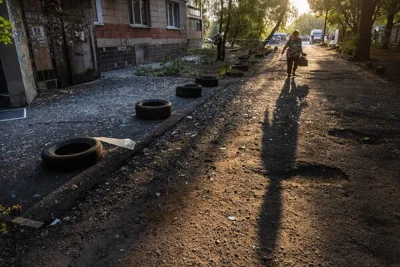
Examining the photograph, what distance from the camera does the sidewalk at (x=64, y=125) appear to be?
3.07 m

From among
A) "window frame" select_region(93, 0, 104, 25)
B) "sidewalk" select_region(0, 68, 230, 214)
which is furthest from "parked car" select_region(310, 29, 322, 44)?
"sidewalk" select_region(0, 68, 230, 214)

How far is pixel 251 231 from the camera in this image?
2293mm

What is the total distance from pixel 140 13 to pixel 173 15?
5440mm

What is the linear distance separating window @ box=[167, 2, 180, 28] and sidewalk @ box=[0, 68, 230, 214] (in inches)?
445

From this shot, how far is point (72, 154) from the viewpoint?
3.36 metres

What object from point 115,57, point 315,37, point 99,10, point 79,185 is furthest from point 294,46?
point 315,37

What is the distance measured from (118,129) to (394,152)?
4.37 m

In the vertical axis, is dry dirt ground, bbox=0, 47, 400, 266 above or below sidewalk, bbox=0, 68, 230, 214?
below

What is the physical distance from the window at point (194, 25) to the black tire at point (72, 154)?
22.1 metres

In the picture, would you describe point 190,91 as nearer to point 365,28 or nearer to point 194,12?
point 365,28

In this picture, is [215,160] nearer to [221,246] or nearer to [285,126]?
[221,246]

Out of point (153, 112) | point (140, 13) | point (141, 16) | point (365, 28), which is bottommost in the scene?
point (153, 112)

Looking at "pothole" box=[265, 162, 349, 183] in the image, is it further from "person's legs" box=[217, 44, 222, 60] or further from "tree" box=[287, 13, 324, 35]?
"tree" box=[287, 13, 324, 35]

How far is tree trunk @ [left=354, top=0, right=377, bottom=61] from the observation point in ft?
47.8
